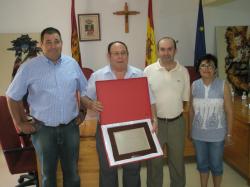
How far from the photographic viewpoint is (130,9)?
405 cm

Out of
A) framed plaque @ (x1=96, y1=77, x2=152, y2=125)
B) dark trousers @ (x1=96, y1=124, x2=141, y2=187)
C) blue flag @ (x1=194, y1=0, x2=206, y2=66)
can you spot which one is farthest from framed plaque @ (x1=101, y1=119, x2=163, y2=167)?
blue flag @ (x1=194, y1=0, x2=206, y2=66)

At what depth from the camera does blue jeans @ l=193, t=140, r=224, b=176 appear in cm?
223

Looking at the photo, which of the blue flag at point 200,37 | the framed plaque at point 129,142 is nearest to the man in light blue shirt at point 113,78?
the framed plaque at point 129,142

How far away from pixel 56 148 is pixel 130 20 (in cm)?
259

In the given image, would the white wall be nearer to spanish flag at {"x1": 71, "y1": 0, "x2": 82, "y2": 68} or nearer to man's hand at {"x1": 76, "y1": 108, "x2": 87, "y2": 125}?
spanish flag at {"x1": 71, "y1": 0, "x2": 82, "y2": 68}

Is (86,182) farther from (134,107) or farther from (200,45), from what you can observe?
(200,45)

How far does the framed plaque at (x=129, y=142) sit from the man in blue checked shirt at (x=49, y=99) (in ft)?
1.07

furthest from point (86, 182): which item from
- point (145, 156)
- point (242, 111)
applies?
point (242, 111)

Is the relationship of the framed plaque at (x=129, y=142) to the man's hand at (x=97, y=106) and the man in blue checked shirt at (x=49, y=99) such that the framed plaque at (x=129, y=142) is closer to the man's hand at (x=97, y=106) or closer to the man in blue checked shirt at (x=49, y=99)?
the man's hand at (x=97, y=106)

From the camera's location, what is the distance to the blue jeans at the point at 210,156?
2.23 meters

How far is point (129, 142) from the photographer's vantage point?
184cm

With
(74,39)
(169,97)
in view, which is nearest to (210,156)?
(169,97)

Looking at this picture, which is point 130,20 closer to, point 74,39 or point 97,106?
point 74,39

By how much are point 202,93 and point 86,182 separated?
1.30m
